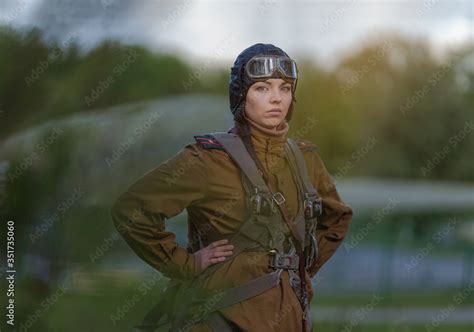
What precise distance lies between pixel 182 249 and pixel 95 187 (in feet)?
5.15

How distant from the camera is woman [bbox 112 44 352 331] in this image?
417 cm

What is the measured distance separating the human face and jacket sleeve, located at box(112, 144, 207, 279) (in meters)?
0.31

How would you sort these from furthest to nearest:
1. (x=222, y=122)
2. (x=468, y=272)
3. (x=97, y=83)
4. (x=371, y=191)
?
(x=371, y=191) → (x=468, y=272) → (x=222, y=122) → (x=97, y=83)

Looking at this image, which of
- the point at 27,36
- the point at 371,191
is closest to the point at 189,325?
the point at 27,36

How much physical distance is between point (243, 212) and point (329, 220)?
643 millimetres

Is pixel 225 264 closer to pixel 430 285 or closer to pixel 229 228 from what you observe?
pixel 229 228

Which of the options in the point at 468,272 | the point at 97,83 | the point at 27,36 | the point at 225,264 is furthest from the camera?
the point at 468,272

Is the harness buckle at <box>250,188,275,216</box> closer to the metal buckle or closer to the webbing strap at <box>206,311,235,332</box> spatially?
the metal buckle

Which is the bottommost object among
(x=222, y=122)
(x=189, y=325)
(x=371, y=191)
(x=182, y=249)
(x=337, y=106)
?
(x=189, y=325)

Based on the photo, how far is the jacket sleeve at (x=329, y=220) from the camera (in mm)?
4648

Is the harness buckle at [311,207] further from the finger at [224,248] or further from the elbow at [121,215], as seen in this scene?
the elbow at [121,215]

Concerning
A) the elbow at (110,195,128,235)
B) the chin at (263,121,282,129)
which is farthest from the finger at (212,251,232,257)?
the chin at (263,121,282,129)

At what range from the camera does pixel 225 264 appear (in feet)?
13.8

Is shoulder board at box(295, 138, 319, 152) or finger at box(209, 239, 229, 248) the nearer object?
finger at box(209, 239, 229, 248)
